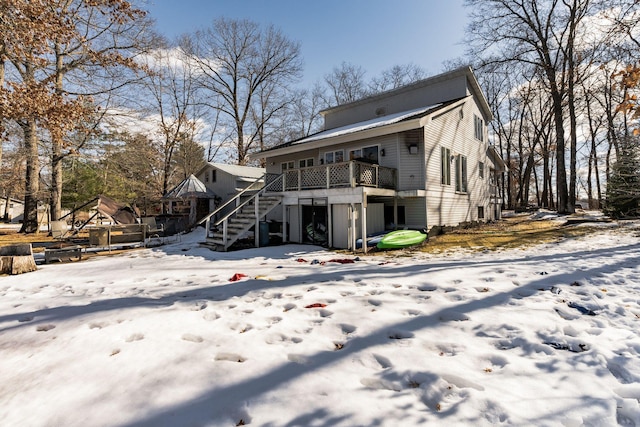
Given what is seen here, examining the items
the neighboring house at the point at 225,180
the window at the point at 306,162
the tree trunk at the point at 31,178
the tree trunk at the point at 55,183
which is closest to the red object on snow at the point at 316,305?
the window at the point at 306,162

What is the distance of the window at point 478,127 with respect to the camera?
58.2 ft

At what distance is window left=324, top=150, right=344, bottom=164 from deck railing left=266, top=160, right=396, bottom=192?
2.54 metres

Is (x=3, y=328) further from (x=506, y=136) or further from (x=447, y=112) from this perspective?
(x=506, y=136)

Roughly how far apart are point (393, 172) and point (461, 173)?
5.36 m

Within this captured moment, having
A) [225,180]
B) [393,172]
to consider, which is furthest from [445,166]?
[225,180]

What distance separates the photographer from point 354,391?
8.23 feet

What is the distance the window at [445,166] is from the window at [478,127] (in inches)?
186

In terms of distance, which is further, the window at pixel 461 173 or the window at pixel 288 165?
the window at pixel 288 165

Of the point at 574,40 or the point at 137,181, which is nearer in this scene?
the point at 574,40

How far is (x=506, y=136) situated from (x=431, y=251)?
3508 centimetres

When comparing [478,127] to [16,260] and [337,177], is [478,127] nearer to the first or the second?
[337,177]

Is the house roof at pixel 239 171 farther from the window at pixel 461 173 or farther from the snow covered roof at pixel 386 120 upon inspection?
the window at pixel 461 173

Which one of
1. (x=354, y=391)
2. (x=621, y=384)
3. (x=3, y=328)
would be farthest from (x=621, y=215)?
(x=3, y=328)

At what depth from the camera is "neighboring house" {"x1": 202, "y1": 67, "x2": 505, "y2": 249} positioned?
38.4 feet
